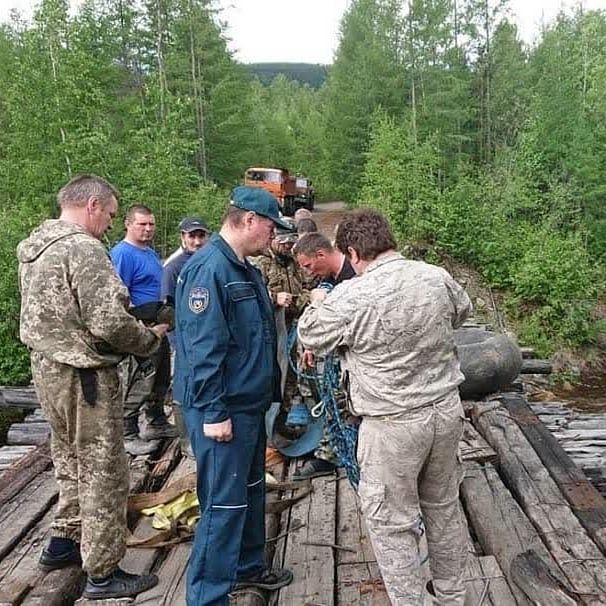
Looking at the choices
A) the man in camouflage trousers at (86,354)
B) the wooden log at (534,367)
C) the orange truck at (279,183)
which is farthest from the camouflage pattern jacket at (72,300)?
the orange truck at (279,183)

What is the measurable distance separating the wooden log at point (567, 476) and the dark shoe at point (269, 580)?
1597mm

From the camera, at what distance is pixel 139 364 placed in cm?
458

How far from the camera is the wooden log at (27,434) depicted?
6047 mm

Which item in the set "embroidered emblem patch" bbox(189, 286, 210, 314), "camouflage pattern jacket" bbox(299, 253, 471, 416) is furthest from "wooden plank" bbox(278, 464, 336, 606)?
"embroidered emblem patch" bbox(189, 286, 210, 314)

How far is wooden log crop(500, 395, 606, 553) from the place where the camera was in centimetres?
377

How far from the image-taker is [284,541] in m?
3.70

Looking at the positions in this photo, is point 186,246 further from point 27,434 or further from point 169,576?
point 169,576

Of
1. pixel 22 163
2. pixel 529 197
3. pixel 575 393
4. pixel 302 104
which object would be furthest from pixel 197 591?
pixel 302 104

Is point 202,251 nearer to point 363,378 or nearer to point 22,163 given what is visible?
point 363,378

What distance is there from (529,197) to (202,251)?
63.1ft

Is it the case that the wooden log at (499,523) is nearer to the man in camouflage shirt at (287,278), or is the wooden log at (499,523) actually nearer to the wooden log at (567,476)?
the wooden log at (567,476)

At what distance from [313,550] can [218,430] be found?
1.19 m

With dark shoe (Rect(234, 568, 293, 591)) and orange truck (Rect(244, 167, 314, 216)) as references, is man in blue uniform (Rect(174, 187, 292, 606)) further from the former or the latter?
orange truck (Rect(244, 167, 314, 216))

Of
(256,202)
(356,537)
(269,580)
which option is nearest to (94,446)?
(269,580)
